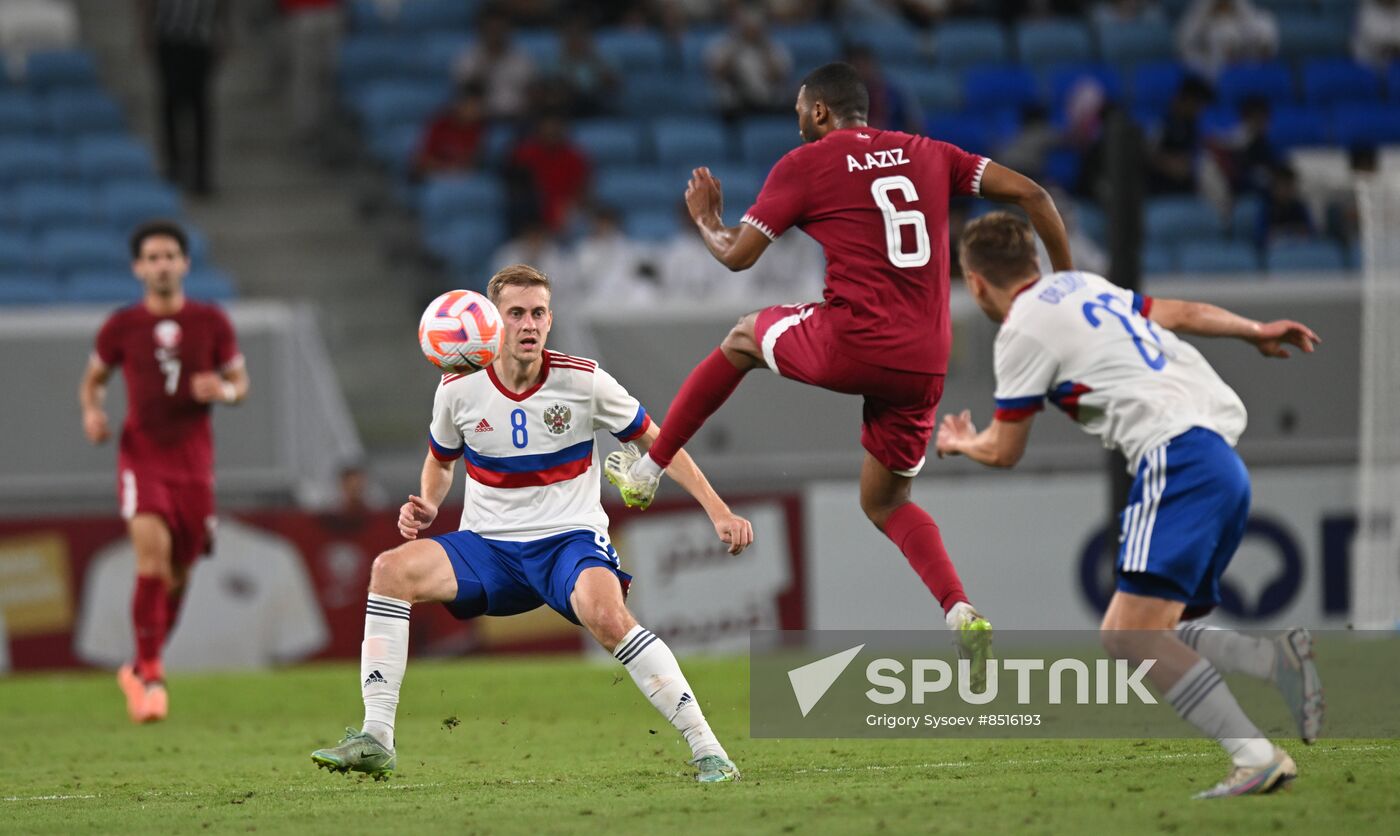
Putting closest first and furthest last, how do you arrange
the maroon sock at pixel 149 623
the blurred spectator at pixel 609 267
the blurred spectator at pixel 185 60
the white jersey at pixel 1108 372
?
the white jersey at pixel 1108 372, the maroon sock at pixel 149 623, the blurred spectator at pixel 609 267, the blurred spectator at pixel 185 60

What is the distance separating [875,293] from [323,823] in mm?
2732

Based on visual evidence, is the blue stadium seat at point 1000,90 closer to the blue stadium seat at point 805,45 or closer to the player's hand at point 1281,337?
the blue stadium seat at point 805,45

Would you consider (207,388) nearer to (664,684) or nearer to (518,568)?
(518,568)

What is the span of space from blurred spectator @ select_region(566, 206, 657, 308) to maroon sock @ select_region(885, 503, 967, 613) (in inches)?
294

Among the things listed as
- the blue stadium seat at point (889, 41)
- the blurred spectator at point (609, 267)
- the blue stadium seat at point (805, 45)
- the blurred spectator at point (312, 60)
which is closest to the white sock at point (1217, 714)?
the blurred spectator at point (609, 267)

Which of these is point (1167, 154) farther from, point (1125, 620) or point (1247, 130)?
point (1125, 620)

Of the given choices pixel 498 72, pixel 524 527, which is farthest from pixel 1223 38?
pixel 524 527

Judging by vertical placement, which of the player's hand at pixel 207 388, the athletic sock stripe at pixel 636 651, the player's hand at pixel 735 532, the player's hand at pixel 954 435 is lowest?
the athletic sock stripe at pixel 636 651

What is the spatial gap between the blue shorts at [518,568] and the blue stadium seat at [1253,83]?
42.5 feet

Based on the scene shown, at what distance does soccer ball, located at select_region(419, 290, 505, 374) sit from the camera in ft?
22.2

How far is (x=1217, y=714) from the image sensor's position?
5871 mm

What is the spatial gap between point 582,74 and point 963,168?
33.7ft

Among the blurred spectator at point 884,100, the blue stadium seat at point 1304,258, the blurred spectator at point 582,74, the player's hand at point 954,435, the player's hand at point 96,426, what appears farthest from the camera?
the blurred spectator at point 582,74

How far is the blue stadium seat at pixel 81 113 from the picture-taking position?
1636cm
